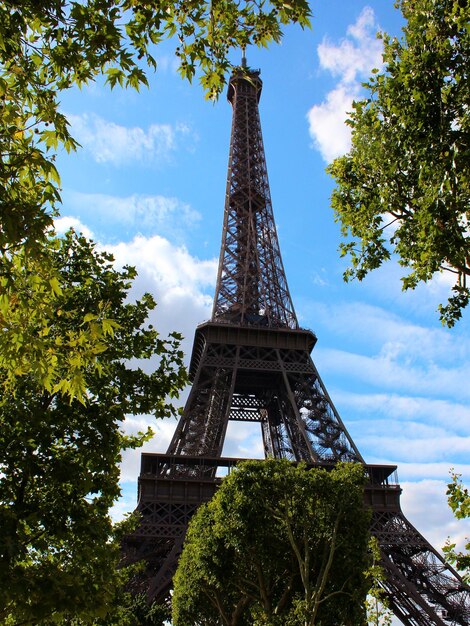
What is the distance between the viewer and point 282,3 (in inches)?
270

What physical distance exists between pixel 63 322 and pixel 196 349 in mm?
45513

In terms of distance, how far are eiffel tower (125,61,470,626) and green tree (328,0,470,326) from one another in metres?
24.3

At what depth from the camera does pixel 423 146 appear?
11.3 metres

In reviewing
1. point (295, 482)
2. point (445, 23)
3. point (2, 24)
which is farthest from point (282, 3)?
point (295, 482)

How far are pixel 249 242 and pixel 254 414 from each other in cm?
1695

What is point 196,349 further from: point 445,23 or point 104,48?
point 104,48

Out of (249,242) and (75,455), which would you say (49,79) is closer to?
(75,455)

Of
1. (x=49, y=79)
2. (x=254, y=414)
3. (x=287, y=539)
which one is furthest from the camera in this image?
(x=254, y=414)

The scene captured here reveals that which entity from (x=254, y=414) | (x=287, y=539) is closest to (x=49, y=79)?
(x=287, y=539)

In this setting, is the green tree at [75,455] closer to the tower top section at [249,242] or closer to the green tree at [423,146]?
the green tree at [423,146]

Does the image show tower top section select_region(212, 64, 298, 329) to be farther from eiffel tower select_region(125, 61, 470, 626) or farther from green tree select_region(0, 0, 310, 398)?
green tree select_region(0, 0, 310, 398)

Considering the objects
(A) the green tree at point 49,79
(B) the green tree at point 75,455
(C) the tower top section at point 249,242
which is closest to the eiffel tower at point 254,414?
(C) the tower top section at point 249,242

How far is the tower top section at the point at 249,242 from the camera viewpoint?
58.3 metres

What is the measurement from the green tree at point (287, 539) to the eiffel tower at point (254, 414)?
5790mm
